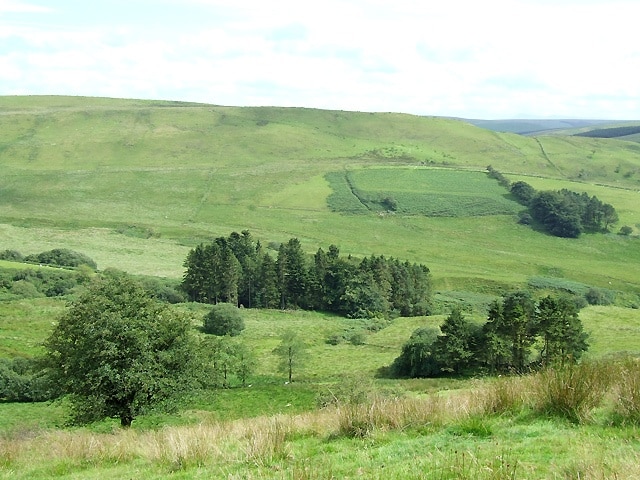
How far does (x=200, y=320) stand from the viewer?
74.4m

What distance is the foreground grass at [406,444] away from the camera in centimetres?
799

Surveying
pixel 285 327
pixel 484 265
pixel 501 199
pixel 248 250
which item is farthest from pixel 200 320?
pixel 501 199

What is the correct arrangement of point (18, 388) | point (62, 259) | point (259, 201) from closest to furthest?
point (18, 388) → point (62, 259) → point (259, 201)

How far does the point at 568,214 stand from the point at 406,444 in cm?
13386

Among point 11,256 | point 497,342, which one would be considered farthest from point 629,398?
point 11,256

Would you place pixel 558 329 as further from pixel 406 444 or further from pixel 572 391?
pixel 406 444

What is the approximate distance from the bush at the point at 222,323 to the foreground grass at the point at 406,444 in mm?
56297

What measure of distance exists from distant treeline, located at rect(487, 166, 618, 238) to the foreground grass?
425 feet

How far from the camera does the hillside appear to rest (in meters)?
110

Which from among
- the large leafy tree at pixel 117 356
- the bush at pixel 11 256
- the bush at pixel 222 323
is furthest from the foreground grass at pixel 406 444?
the bush at pixel 11 256

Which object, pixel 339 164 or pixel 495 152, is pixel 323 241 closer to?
pixel 339 164

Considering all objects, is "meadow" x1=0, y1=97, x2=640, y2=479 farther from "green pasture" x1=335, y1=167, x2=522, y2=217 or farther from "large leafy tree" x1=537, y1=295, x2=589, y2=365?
"large leafy tree" x1=537, y1=295, x2=589, y2=365

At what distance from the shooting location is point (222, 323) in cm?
6950

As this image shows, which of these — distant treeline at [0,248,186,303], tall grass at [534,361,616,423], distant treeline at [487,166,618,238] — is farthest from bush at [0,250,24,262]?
distant treeline at [487,166,618,238]
